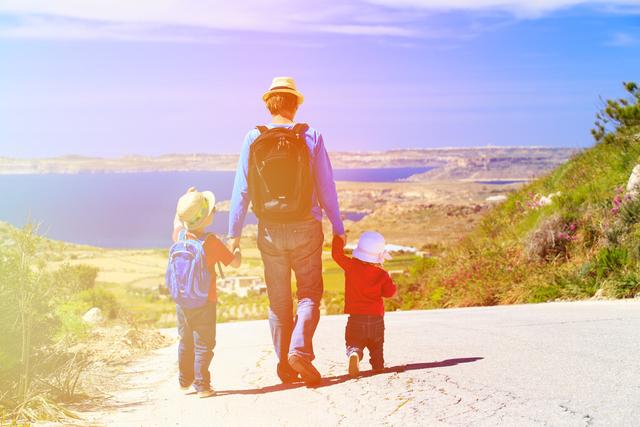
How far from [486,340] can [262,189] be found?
3.12 meters

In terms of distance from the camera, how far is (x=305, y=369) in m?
6.46

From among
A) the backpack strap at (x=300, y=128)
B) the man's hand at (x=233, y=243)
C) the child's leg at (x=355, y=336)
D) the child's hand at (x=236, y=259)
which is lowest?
the child's leg at (x=355, y=336)

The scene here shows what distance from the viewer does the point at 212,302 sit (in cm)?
670

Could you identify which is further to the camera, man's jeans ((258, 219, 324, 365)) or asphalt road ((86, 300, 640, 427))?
man's jeans ((258, 219, 324, 365))

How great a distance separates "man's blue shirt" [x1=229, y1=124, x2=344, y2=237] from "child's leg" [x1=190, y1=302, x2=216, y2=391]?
690 mm

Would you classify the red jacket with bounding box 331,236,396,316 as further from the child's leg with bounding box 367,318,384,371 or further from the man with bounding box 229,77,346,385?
the man with bounding box 229,77,346,385

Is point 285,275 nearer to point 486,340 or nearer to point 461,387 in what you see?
point 461,387

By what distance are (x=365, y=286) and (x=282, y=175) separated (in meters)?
1.24

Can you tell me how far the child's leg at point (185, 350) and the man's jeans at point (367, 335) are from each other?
51.6 inches

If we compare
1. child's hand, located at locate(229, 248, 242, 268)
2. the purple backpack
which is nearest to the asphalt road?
the purple backpack

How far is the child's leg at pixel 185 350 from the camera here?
6.75 m

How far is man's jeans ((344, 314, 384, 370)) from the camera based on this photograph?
6898mm

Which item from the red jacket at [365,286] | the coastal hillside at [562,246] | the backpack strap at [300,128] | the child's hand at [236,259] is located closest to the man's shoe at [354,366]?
the red jacket at [365,286]

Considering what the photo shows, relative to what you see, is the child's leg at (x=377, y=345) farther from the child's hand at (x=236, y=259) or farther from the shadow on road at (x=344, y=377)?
the child's hand at (x=236, y=259)
